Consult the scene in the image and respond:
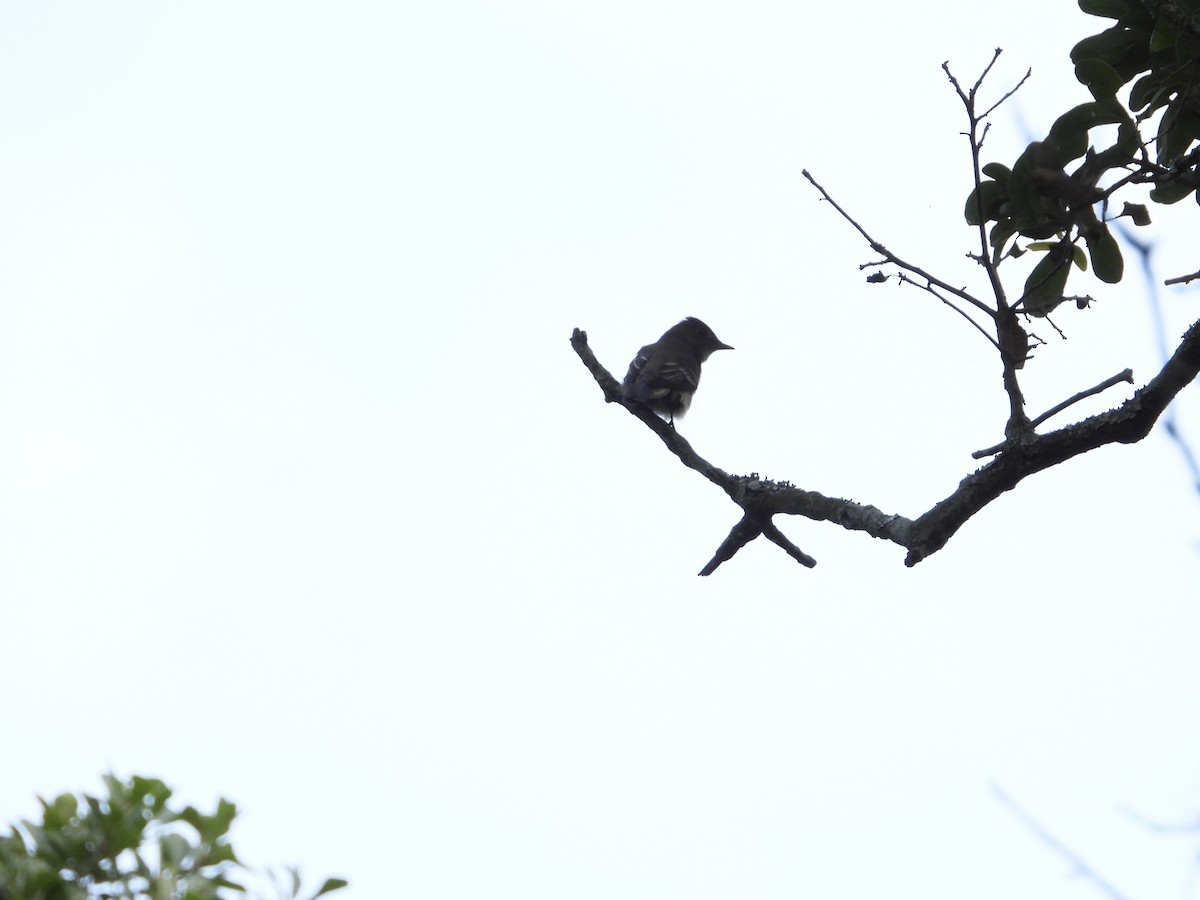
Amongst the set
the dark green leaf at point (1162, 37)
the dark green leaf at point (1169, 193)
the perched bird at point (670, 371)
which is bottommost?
the dark green leaf at point (1169, 193)

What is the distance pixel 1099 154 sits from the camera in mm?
4758

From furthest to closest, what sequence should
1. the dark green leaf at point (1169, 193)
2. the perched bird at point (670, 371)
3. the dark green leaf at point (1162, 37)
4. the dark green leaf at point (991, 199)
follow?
the perched bird at point (670, 371) < the dark green leaf at point (1169, 193) < the dark green leaf at point (991, 199) < the dark green leaf at point (1162, 37)

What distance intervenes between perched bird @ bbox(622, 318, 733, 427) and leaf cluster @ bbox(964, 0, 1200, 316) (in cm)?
428

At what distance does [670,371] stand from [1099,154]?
18.3 ft

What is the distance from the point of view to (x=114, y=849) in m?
3.15

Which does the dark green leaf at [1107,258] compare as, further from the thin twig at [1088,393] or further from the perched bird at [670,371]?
the perched bird at [670,371]

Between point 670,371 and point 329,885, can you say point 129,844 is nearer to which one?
point 329,885

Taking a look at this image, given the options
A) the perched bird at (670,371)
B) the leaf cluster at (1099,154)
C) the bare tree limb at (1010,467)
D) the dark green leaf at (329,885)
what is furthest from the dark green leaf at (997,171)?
the perched bird at (670,371)

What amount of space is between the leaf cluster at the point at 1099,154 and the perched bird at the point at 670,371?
428 centimetres

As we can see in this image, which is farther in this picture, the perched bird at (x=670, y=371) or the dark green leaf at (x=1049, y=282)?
the perched bird at (x=670, y=371)

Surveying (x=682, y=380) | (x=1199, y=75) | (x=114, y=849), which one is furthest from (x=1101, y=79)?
(x=682, y=380)

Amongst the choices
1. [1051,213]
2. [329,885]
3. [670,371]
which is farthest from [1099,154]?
[670,371]

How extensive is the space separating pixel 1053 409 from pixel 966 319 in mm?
373

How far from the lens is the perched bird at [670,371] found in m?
9.85
